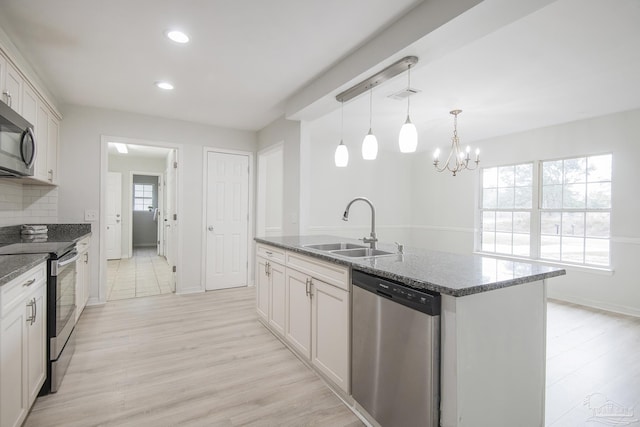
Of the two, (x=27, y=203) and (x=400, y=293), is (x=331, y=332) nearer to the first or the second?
(x=400, y=293)

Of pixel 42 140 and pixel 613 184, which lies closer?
pixel 42 140

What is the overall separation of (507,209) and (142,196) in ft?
29.7

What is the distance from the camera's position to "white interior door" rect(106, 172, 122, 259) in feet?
23.0

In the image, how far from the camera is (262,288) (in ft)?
10.4

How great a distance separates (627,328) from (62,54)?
584 cm

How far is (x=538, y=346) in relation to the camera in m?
1.60

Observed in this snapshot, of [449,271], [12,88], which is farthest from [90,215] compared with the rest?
[449,271]

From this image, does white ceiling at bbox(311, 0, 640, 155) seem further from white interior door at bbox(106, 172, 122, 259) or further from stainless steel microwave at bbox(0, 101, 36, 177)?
white interior door at bbox(106, 172, 122, 259)

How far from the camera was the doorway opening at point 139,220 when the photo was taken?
196 inches

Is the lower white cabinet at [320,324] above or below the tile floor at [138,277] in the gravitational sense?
above

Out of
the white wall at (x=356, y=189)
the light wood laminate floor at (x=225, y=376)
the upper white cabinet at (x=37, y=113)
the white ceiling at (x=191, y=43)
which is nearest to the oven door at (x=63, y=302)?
the light wood laminate floor at (x=225, y=376)

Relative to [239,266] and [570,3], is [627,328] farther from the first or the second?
[239,266]

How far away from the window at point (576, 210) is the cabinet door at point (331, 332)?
404cm

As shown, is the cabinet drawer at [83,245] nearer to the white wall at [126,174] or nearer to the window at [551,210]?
the white wall at [126,174]
